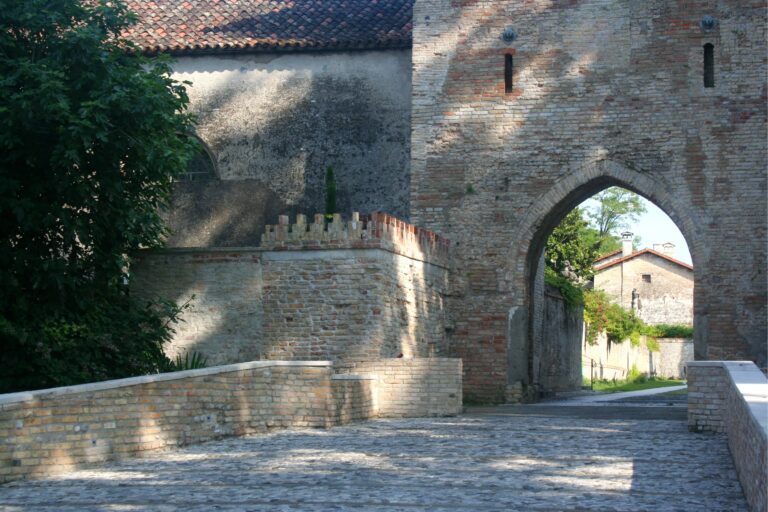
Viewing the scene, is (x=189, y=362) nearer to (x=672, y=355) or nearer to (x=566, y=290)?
(x=566, y=290)

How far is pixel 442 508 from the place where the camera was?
7738 millimetres

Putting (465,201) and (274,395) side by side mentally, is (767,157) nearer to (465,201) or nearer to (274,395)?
(465,201)

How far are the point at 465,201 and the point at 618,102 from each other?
10.9 ft

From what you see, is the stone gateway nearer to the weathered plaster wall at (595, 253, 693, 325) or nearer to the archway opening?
the archway opening

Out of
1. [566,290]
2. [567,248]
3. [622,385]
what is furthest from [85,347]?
[622,385]

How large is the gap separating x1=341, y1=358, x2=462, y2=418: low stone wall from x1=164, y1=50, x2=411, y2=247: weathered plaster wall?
670 centimetres

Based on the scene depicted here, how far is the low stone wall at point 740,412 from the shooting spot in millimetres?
6633

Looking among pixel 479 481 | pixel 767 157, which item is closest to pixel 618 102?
pixel 767 157

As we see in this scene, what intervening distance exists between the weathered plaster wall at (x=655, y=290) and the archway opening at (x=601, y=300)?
0.17 ft

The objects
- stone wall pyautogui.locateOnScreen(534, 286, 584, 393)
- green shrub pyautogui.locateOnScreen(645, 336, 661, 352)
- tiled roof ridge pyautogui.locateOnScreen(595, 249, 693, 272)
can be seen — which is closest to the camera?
stone wall pyautogui.locateOnScreen(534, 286, 584, 393)

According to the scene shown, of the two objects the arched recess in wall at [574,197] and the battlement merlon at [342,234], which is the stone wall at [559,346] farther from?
the battlement merlon at [342,234]

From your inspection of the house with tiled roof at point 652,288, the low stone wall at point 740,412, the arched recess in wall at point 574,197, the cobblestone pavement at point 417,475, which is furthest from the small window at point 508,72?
the house with tiled roof at point 652,288

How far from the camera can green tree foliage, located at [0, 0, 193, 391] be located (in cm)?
1555

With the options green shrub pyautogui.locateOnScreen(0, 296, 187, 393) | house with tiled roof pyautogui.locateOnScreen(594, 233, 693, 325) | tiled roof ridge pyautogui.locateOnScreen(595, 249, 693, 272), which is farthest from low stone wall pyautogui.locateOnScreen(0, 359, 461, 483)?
house with tiled roof pyautogui.locateOnScreen(594, 233, 693, 325)
